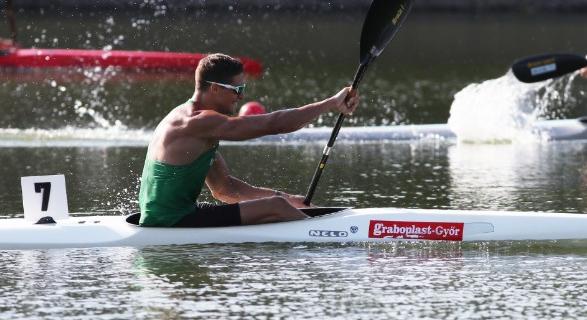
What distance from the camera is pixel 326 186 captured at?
15625 mm

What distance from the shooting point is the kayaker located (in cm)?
1146

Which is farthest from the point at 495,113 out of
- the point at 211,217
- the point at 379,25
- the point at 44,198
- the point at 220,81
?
the point at 44,198

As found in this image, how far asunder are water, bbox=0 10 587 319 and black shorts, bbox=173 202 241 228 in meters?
0.18

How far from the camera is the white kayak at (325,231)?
11672 millimetres

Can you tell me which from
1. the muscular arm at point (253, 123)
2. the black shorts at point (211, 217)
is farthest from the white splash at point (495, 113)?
the muscular arm at point (253, 123)

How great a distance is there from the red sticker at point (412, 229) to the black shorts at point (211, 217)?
96 centimetres

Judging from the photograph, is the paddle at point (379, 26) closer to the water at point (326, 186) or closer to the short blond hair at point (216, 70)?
the short blond hair at point (216, 70)

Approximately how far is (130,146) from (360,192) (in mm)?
4959

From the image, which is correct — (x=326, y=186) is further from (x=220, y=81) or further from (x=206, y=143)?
(x=220, y=81)

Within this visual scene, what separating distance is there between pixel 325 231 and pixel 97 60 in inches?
657

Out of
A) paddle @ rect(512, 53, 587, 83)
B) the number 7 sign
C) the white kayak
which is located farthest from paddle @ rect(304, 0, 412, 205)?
paddle @ rect(512, 53, 587, 83)

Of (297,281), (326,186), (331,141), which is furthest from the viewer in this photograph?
(326,186)

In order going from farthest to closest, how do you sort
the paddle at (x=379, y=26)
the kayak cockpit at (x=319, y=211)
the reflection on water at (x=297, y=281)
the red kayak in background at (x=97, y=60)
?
the red kayak in background at (x=97, y=60), the paddle at (x=379, y=26), the kayak cockpit at (x=319, y=211), the reflection on water at (x=297, y=281)

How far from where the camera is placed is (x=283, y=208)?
11.8 m
